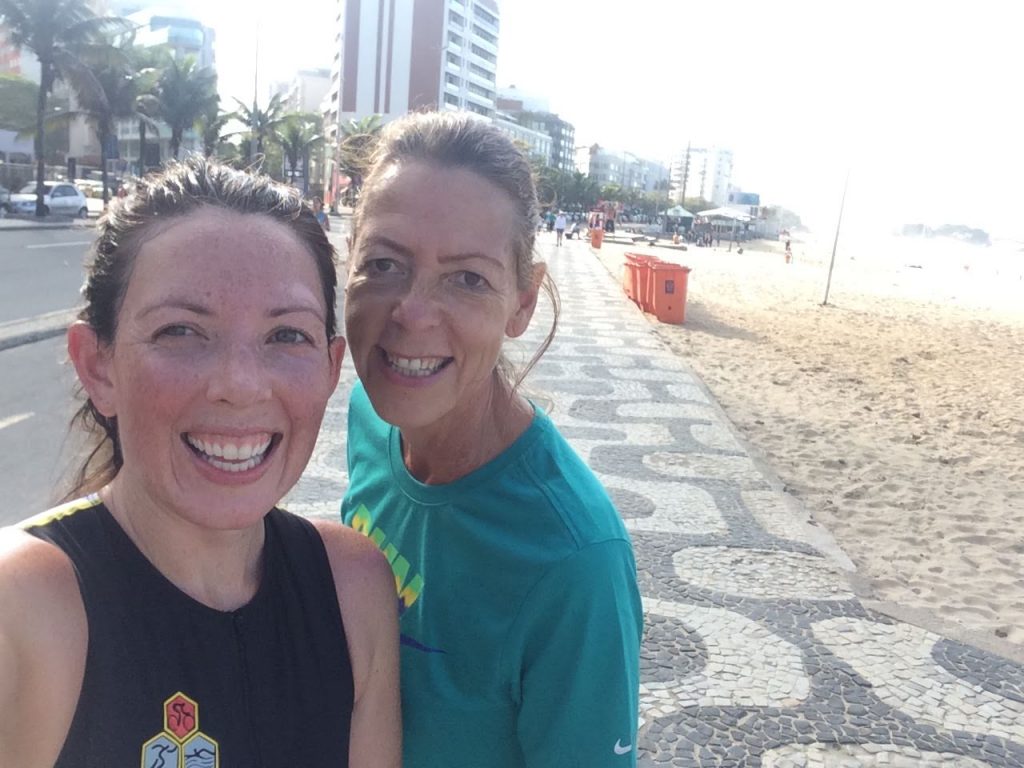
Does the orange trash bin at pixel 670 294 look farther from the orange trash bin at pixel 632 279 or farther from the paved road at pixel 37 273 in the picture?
the paved road at pixel 37 273

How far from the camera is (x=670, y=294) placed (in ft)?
49.8

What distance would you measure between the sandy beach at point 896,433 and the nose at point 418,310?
3522mm

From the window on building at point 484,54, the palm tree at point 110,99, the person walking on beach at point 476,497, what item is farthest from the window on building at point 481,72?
the person walking on beach at point 476,497

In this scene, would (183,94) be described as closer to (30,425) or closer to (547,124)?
(30,425)

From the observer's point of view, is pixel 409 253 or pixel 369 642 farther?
pixel 409 253

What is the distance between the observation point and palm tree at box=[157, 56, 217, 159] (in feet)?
133

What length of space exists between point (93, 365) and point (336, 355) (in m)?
0.37

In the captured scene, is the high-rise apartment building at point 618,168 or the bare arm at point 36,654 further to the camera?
the high-rise apartment building at point 618,168

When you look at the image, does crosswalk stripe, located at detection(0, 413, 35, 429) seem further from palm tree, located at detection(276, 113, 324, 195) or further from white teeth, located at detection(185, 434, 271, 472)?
palm tree, located at detection(276, 113, 324, 195)

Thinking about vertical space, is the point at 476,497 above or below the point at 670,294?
above

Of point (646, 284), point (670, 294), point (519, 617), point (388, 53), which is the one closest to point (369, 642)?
point (519, 617)

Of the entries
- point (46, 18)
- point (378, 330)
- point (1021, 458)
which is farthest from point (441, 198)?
point (46, 18)

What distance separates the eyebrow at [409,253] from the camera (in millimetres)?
1525

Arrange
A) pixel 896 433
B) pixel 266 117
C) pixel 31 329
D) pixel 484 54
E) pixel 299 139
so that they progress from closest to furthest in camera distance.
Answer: pixel 896 433, pixel 31 329, pixel 266 117, pixel 299 139, pixel 484 54
